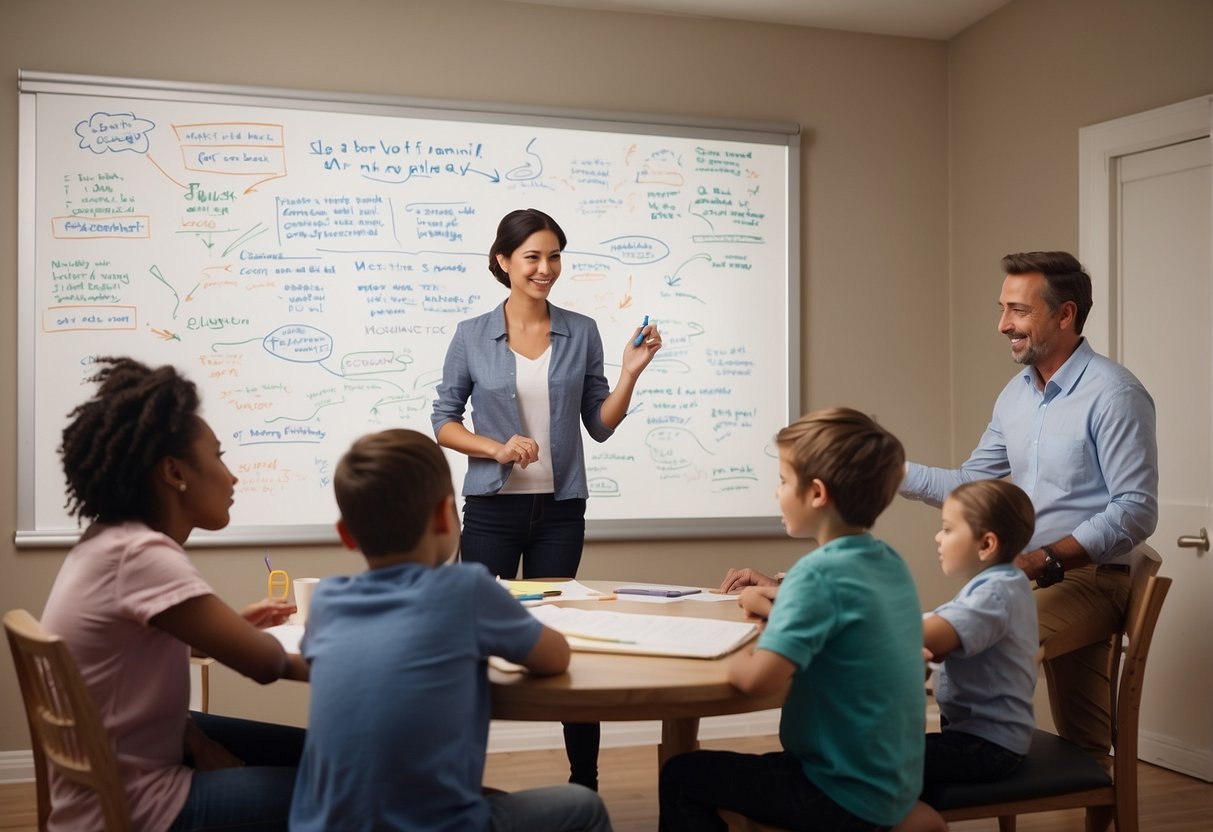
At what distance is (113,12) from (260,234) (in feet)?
2.79

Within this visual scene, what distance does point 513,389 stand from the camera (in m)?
3.00

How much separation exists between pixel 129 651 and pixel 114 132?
2.61 meters

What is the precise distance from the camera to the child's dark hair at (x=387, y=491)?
4.85 ft

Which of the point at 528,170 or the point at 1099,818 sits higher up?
the point at 528,170

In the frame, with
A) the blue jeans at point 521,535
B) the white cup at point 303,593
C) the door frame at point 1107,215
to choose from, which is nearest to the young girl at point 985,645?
the white cup at point 303,593

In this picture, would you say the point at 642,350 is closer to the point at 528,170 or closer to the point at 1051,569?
the point at 1051,569

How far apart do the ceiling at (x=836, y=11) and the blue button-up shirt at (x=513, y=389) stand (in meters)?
1.63

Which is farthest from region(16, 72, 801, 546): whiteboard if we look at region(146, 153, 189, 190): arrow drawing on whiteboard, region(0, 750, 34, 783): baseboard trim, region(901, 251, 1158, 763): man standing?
region(901, 251, 1158, 763): man standing

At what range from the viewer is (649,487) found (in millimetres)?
4184

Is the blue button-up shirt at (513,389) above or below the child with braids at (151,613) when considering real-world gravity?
above

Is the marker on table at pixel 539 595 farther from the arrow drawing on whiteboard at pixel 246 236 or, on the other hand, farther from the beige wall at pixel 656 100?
the arrow drawing on whiteboard at pixel 246 236

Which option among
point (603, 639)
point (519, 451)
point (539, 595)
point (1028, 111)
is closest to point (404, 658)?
point (603, 639)

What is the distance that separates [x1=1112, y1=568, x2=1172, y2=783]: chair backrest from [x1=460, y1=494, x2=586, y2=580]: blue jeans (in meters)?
1.33

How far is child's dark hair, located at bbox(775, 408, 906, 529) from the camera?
1.68 meters
